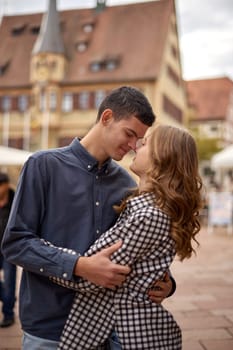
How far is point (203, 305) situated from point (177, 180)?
4.05 metres

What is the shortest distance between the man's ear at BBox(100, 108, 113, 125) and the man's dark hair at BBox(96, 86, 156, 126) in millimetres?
15

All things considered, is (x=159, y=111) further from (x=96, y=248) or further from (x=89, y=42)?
(x=96, y=248)

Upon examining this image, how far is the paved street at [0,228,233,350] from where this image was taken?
449 cm

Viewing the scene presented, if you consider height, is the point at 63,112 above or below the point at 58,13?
below

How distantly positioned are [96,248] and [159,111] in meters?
33.2

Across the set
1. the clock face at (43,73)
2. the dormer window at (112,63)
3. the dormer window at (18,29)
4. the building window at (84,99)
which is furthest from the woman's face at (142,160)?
the dormer window at (18,29)

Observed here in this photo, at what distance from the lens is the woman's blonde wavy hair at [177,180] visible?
1984 millimetres

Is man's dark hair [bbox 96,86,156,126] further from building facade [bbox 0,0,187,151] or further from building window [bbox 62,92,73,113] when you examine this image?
building window [bbox 62,92,73,113]

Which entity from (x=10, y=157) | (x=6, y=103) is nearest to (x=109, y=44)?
(x=6, y=103)

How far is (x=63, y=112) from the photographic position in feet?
120

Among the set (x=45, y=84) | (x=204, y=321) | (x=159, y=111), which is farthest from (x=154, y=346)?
(x=45, y=84)

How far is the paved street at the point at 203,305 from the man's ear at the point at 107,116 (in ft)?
8.18

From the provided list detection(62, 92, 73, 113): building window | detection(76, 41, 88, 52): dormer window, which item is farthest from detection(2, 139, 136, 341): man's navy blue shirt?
detection(76, 41, 88, 52): dormer window

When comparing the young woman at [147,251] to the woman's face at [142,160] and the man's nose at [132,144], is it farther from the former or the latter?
the man's nose at [132,144]
